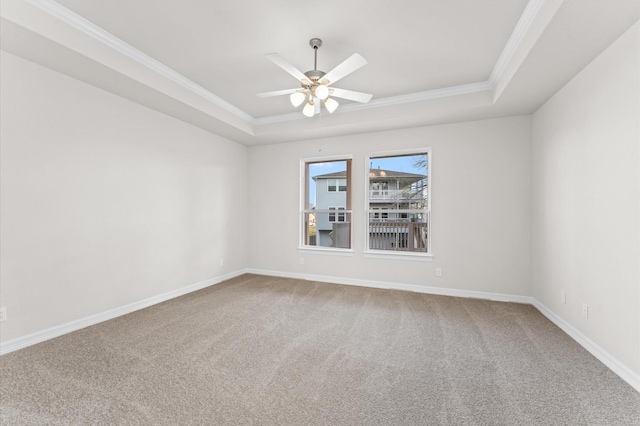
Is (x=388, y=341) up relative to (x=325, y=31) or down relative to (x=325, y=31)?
down

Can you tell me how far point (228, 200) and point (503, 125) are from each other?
458 cm

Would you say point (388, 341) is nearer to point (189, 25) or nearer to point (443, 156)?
point (443, 156)

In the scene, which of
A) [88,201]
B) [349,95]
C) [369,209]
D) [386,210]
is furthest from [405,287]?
[88,201]

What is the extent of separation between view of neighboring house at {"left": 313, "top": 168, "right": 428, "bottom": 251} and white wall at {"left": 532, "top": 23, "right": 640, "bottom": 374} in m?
1.60

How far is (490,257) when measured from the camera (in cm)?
392

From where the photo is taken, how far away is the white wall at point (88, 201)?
246 cm

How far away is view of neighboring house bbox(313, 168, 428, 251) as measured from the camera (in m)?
4.46

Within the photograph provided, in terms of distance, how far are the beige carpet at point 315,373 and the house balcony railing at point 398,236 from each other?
4.33 ft

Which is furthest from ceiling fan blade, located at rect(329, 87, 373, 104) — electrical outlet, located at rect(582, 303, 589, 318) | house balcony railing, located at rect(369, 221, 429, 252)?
electrical outlet, located at rect(582, 303, 589, 318)

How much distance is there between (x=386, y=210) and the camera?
4.66 meters

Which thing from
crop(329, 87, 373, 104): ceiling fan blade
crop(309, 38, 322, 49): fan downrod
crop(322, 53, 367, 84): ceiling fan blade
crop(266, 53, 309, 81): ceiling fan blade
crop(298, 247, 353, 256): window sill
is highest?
crop(309, 38, 322, 49): fan downrod

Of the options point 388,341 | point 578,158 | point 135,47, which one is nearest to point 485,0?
point 578,158

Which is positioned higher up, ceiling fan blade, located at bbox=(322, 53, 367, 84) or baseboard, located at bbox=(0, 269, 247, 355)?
ceiling fan blade, located at bbox=(322, 53, 367, 84)

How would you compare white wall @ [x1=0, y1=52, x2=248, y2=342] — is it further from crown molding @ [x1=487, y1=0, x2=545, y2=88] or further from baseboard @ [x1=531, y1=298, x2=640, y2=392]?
baseboard @ [x1=531, y1=298, x2=640, y2=392]
